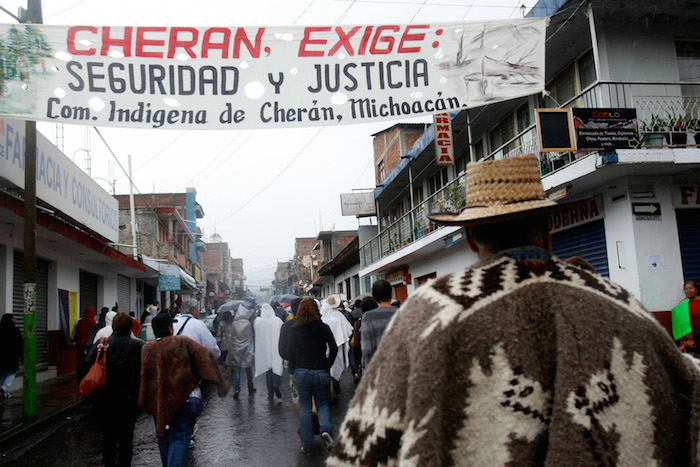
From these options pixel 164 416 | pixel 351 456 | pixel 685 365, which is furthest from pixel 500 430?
pixel 164 416

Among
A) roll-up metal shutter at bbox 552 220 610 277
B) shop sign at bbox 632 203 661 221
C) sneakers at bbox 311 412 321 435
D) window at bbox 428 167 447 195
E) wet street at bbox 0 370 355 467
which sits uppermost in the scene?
window at bbox 428 167 447 195

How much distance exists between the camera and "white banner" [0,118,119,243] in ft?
33.5

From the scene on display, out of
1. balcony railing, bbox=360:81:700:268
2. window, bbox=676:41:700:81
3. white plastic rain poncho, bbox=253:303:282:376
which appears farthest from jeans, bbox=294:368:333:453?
window, bbox=676:41:700:81

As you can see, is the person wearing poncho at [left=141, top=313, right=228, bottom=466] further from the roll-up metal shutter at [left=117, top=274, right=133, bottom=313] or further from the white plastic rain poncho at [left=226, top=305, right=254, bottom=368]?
the roll-up metal shutter at [left=117, top=274, right=133, bottom=313]

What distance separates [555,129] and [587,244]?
2.75 meters

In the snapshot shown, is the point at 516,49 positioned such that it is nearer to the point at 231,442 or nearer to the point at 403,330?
the point at 403,330

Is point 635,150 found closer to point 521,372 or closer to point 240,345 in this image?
point 240,345

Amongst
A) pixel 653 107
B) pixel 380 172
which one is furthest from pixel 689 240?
pixel 380 172

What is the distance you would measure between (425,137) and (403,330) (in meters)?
15.8

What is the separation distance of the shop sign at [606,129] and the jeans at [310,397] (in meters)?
5.73

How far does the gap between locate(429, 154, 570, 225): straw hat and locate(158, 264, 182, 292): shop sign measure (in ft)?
89.0

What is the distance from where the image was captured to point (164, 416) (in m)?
4.83

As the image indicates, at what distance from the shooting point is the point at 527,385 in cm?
146

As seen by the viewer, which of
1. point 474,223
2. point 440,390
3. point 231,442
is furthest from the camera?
point 231,442
